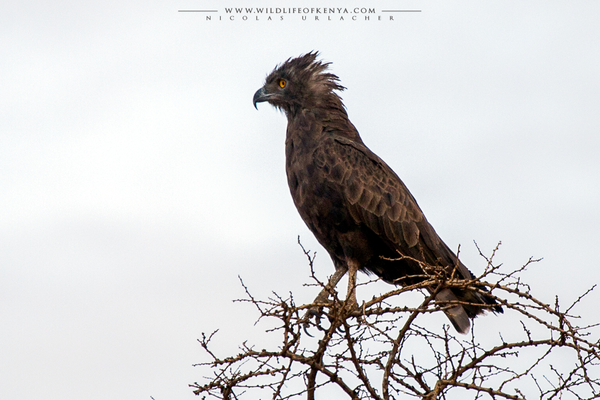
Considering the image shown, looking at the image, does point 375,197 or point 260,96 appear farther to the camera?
point 260,96

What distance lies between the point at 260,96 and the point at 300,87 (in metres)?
0.50

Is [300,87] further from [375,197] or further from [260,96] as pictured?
[375,197]

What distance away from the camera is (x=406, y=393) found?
4.88 m

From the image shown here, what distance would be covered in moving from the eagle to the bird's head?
24cm

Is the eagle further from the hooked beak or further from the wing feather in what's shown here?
the hooked beak

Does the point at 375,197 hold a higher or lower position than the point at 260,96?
lower

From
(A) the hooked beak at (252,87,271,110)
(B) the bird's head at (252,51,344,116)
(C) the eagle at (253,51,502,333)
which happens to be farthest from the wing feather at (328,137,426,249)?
(A) the hooked beak at (252,87,271,110)

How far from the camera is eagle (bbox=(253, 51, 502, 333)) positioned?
22.9ft

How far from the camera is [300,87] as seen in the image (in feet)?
26.5

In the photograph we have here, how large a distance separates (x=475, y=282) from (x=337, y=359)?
102 centimetres

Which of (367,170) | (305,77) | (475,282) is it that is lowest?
(475,282)

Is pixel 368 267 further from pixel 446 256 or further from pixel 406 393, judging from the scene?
pixel 406 393

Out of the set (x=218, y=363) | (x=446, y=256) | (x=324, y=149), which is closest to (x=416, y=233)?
(x=446, y=256)

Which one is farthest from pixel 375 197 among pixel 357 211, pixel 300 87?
pixel 300 87
